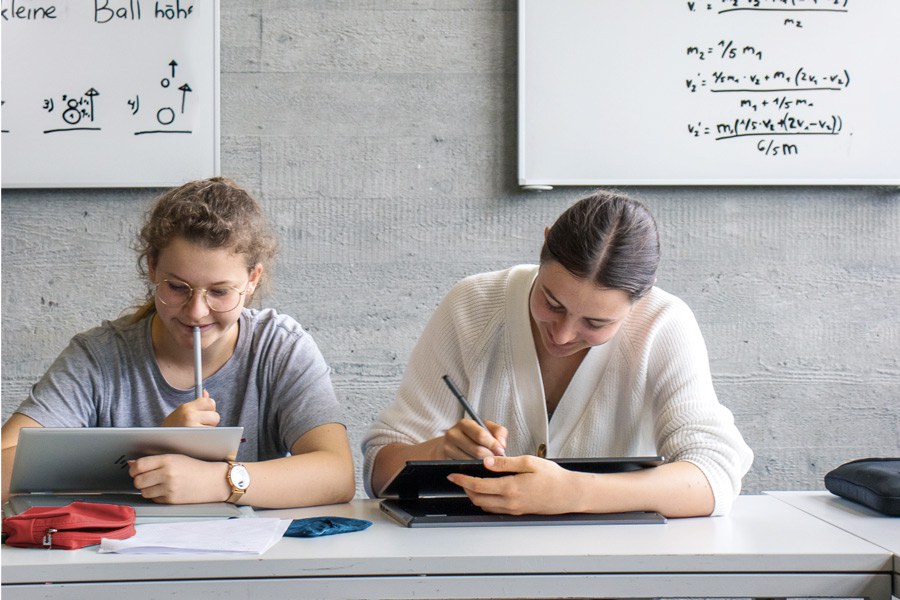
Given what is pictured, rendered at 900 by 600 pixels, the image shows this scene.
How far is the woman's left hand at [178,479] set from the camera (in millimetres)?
1300

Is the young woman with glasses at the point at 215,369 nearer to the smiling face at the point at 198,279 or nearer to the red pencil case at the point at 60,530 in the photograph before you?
the smiling face at the point at 198,279

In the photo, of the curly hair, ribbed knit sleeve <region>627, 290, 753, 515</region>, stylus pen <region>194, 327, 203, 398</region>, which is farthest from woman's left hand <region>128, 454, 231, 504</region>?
ribbed knit sleeve <region>627, 290, 753, 515</region>

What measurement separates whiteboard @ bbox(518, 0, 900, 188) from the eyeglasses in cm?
93

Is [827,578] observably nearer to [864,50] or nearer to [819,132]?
[819,132]

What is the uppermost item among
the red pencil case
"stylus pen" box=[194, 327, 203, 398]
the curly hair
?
the curly hair

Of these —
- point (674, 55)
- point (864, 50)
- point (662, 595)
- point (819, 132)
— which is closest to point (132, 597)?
point (662, 595)

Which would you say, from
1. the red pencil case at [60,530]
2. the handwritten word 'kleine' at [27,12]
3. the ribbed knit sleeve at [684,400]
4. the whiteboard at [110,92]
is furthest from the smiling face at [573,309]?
the handwritten word 'kleine' at [27,12]

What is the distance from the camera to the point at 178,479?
1.31 m

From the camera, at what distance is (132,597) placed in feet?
3.56

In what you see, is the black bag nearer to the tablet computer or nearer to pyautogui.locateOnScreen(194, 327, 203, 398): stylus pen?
the tablet computer

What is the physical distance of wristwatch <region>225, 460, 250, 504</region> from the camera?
4.45 ft

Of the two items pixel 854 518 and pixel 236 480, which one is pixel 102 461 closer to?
pixel 236 480

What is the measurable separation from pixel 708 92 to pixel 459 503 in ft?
4.39

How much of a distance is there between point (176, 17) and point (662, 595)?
1.74 m
